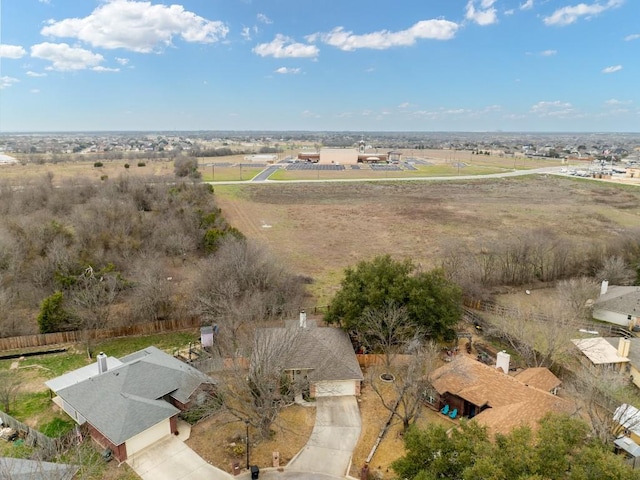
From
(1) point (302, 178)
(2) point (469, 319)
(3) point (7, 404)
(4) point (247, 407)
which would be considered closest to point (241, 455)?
(4) point (247, 407)

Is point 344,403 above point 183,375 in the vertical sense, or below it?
below

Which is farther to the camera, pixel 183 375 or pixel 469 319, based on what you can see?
pixel 469 319

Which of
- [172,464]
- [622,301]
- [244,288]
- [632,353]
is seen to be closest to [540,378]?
[632,353]

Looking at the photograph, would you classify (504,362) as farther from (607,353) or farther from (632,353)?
(632,353)

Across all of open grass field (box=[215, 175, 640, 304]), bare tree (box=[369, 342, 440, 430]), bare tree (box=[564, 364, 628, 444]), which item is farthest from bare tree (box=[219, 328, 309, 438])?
open grass field (box=[215, 175, 640, 304])

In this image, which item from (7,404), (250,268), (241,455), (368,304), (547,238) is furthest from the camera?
(547,238)

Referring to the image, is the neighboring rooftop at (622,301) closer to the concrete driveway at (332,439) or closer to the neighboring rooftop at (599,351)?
the neighboring rooftop at (599,351)

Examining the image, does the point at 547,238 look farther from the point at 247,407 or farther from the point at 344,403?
the point at 247,407

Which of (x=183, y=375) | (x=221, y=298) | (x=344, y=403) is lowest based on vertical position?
(x=344, y=403)
